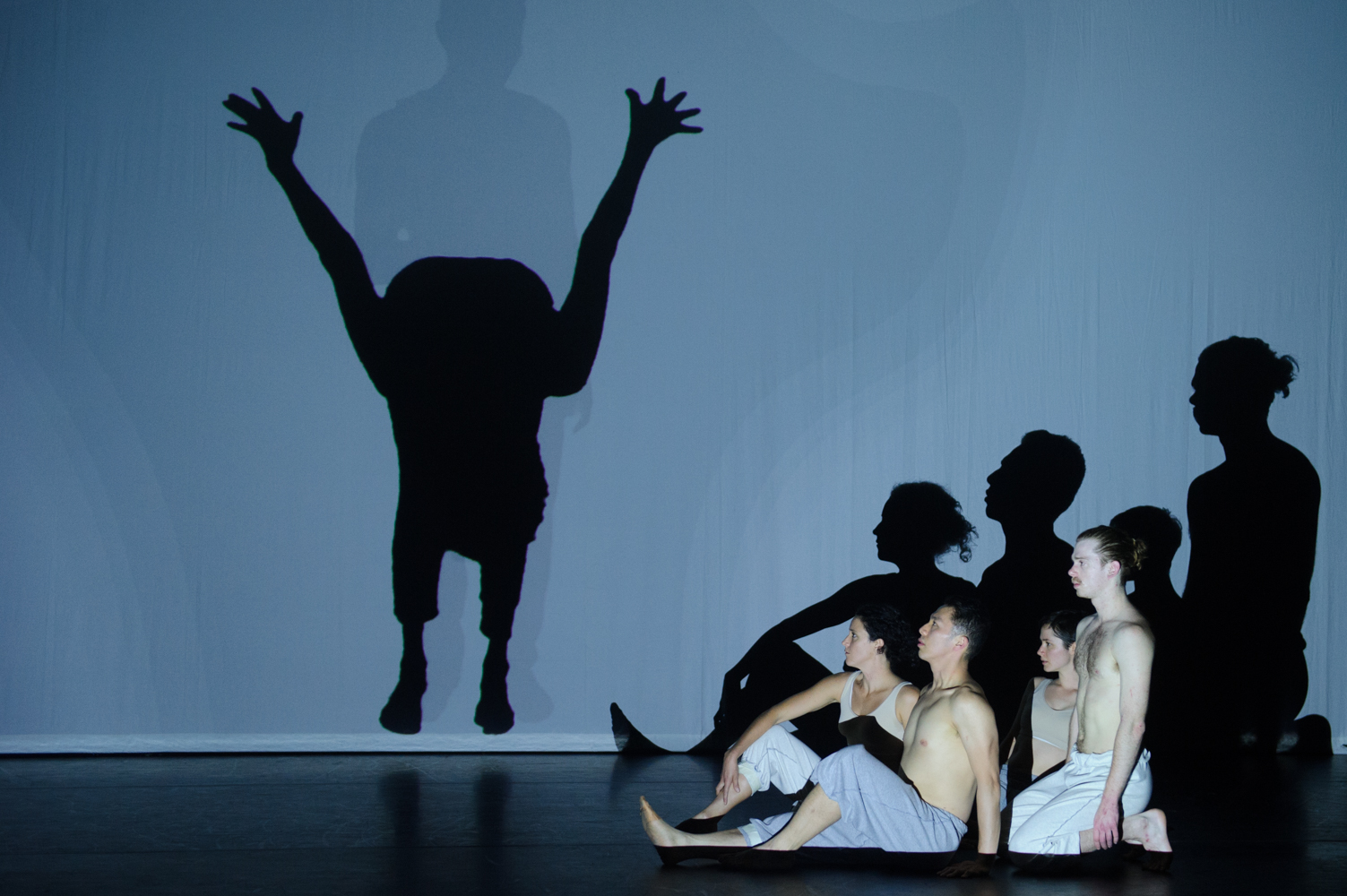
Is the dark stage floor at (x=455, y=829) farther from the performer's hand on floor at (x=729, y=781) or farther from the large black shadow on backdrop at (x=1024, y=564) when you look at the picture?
the large black shadow on backdrop at (x=1024, y=564)

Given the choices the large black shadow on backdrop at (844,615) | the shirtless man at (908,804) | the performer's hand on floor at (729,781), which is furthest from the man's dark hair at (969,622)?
the large black shadow on backdrop at (844,615)

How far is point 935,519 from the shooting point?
18.6ft

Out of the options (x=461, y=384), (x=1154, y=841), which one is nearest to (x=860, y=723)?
(x=1154, y=841)

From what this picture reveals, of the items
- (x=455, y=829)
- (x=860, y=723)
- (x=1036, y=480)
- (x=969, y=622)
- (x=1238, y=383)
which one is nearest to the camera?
(x=969, y=622)

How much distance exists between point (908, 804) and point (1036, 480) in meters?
2.94

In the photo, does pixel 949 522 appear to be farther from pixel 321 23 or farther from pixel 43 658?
pixel 43 658

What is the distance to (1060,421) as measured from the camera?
228 inches

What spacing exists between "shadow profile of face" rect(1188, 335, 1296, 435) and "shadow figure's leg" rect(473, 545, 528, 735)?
3466mm

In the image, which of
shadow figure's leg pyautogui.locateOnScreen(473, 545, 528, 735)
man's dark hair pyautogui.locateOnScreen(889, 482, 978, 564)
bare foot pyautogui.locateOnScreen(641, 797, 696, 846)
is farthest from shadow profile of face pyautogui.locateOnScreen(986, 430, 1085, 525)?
bare foot pyautogui.locateOnScreen(641, 797, 696, 846)

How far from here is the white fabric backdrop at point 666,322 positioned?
536cm

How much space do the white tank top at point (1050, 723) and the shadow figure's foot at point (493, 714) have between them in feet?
8.30

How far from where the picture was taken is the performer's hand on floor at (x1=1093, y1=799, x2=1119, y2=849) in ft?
10.1

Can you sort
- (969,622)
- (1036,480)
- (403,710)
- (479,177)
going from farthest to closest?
(1036,480)
(479,177)
(403,710)
(969,622)

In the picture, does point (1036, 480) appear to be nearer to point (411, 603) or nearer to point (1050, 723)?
point (1050, 723)
